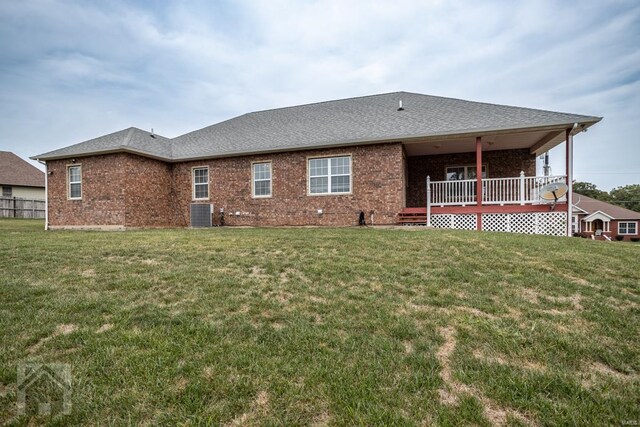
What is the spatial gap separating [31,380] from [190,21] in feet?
50.3

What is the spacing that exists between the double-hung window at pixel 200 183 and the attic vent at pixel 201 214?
2.37ft

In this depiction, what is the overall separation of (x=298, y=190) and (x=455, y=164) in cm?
722

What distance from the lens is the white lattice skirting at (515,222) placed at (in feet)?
35.6

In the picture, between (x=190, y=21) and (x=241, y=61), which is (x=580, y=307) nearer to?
(x=190, y=21)

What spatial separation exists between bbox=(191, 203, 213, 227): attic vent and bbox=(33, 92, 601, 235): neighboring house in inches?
1.8

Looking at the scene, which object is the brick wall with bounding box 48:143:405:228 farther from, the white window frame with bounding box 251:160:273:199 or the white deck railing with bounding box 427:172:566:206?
the white deck railing with bounding box 427:172:566:206

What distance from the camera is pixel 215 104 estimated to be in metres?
26.0

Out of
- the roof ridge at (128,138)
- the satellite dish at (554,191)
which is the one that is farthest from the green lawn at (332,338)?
the roof ridge at (128,138)

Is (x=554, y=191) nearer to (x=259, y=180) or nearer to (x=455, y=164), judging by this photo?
(x=455, y=164)

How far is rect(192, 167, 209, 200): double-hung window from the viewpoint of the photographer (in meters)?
14.6

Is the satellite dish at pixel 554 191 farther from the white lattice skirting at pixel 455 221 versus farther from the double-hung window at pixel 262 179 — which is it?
the double-hung window at pixel 262 179

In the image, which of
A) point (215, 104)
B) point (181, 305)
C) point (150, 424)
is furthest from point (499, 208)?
point (215, 104)

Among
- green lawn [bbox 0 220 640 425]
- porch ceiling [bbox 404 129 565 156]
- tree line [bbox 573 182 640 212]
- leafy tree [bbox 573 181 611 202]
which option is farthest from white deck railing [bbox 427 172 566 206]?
leafy tree [bbox 573 181 611 202]

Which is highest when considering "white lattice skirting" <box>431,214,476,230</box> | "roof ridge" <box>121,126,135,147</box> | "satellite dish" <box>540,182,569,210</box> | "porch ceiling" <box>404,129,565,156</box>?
"roof ridge" <box>121,126,135,147</box>
